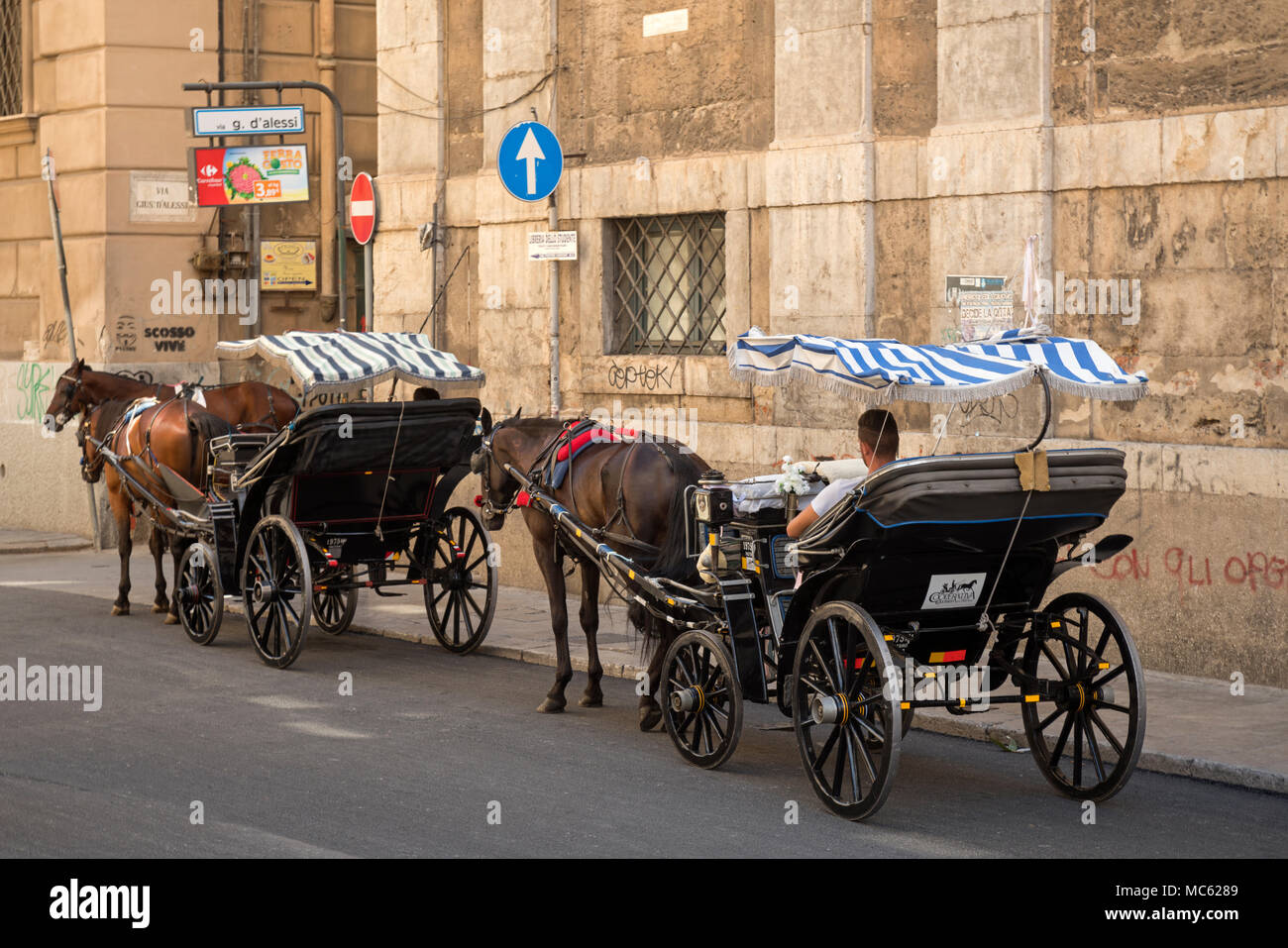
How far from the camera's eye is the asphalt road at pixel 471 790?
266 inches

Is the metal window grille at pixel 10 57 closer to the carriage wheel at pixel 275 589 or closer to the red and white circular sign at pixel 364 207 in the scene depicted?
the red and white circular sign at pixel 364 207

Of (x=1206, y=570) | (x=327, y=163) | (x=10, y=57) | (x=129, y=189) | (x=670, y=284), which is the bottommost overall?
(x=1206, y=570)

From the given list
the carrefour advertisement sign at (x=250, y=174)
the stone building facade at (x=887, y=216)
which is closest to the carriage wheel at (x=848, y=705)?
the stone building facade at (x=887, y=216)

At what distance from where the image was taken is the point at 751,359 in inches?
305

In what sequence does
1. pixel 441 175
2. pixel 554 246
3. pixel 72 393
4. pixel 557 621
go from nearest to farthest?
pixel 557 621 → pixel 554 246 → pixel 72 393 → pixel 441 175

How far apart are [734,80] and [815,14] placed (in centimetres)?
109

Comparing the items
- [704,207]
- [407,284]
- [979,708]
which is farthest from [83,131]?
[979,708]

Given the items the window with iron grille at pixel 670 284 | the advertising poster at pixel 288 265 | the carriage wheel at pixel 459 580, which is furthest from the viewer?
the advertising poster at pixel 288 265

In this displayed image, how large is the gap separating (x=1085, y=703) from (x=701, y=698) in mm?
1798

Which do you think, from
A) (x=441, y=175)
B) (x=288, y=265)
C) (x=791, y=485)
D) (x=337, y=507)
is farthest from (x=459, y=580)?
(x=288, y=265)

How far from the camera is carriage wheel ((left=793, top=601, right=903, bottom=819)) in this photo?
22.3 feet

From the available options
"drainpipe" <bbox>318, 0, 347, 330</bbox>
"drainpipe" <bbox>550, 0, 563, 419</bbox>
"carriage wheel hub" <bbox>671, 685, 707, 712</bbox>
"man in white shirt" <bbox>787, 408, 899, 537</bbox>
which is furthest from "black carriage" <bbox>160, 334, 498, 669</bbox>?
"drainpipe" <bbox>318, 0, 347, 330</bbox>

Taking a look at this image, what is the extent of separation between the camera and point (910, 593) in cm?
720

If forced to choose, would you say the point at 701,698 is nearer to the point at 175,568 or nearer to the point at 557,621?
the point at 557,621
